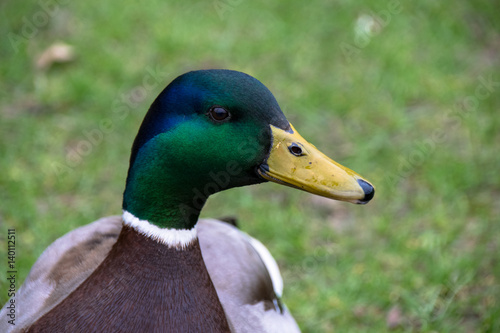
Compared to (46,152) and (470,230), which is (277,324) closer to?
(470,230)

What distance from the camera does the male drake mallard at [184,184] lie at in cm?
160

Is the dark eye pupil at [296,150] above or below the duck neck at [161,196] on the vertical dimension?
above

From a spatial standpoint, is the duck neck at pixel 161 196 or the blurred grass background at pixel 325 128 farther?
the blurred grass background at pixel 325 128

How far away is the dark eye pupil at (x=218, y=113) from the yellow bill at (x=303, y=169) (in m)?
0.14

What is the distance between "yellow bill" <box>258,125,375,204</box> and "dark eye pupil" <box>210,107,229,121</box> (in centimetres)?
14

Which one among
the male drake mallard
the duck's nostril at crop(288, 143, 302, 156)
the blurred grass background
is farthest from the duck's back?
the duck's nostril at crop(288, 143, 302, 156)

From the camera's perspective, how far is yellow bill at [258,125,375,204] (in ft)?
5.21

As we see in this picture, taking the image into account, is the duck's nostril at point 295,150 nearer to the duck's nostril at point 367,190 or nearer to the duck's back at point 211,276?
the duck's nostril at point 367,190

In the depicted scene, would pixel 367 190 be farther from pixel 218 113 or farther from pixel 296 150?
pixel 218 113

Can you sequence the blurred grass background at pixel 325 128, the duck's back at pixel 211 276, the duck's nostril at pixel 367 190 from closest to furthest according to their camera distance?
1. the duck's nostril at pixel 367 190
2. the duck's back at pixel 211 276
3. the blurred grass background at pixel 325 128

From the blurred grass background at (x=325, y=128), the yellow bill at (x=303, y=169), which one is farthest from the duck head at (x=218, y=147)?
the blurred grass background at (x=325, y=128)

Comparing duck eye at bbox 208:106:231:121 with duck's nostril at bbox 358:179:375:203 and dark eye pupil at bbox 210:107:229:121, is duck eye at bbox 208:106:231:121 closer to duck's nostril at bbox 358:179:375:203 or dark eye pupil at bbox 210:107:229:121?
dark eye pupil at bbox 210:107:229:121

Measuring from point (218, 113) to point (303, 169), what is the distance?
0.93ft

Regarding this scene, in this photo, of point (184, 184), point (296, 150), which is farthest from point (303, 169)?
point (184, 184)
